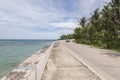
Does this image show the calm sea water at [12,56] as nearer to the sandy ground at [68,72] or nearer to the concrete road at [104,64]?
the sandy ground at [68,72]

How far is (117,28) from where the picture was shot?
122ft

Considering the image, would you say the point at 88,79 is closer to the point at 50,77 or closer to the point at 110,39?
the point at 50,77

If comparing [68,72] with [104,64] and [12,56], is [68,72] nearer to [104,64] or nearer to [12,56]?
[104,64]

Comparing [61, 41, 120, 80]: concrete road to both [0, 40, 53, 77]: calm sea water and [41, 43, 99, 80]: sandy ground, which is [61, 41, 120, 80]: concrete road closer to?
[41, 43, 99, 80]: sandy ground

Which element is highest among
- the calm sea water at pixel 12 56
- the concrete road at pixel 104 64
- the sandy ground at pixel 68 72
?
the sandy ground at pixel 68 72

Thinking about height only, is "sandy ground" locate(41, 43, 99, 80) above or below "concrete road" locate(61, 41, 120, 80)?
above

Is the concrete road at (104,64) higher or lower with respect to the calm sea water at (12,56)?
higher

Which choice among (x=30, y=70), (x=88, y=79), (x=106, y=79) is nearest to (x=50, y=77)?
(x=88, y=79)

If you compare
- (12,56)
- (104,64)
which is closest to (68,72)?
(104,64)

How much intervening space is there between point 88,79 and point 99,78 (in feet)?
1.92

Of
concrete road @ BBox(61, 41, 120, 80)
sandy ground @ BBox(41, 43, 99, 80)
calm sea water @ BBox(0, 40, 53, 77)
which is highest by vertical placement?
sandy ground @ BBox(41, 43, 99, 80)

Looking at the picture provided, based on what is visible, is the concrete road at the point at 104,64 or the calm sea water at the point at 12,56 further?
the calm sea water at the point at 12,56

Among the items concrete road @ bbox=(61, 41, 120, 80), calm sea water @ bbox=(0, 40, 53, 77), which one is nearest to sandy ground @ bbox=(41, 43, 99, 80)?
concrete road @ bbox=(61, 41, 120, 80)

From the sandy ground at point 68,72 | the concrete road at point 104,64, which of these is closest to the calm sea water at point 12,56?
the sandy ground at point 68,72
